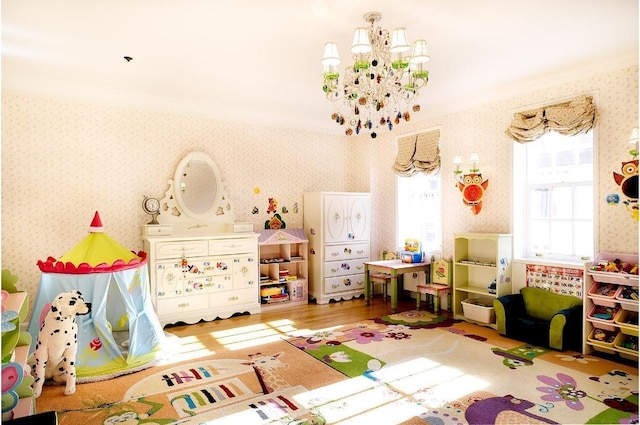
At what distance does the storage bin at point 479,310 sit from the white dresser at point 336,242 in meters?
1.84

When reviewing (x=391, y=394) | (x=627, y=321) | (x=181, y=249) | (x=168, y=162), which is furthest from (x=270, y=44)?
(x=627, y=321)

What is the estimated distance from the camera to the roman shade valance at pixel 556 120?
414cm

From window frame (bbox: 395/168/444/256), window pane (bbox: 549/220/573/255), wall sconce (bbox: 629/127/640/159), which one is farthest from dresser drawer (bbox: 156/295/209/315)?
wall sconce (bbox: 629/127/640/159)

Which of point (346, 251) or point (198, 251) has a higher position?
point (198, 251)

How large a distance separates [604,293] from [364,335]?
2.37m

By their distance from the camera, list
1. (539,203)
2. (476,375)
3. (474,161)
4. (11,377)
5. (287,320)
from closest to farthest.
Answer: (11,377), (476,375), (539,203), (474,161), (287,320)

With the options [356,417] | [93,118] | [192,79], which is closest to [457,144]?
[192,79]

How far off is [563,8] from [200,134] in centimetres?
435

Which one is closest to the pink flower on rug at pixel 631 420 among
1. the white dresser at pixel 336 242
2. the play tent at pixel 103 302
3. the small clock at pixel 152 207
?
the play tent at pixel 103 302

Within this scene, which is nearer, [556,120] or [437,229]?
[556,120]

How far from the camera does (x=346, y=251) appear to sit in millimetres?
6449

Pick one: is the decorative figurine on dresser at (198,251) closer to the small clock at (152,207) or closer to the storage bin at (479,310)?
the small clock at (152,207)

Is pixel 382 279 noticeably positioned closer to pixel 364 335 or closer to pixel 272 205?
pixel 364 335

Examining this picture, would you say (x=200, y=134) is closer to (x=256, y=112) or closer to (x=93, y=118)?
(x=256, y=112)
